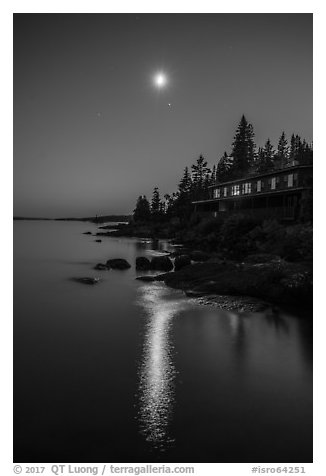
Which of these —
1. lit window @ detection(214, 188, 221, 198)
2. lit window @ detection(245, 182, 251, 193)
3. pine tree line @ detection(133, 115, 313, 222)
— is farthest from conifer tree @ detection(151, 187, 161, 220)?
lit window @ detection(245, 182, 251, 193)

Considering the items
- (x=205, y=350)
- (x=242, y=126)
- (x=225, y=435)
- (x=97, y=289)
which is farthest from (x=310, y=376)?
(x=242, y=126)

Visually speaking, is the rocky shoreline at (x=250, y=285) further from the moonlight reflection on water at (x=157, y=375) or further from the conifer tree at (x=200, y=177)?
the conifer tree at (x=200, y=177)

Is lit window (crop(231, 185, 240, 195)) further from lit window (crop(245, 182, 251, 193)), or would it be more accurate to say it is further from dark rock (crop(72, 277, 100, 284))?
dark rock (crop(72, 277, 100, 284))

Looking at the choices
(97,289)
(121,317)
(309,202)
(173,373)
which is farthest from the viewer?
(309,202)

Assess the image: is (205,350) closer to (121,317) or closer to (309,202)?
(121,317)

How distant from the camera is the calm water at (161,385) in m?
8.41

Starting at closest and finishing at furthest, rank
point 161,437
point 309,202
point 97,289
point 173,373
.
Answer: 1. point 161,437
2. point 173,373
3. point 97,289
4. point 309,202

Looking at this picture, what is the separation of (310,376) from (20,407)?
34.3 feet

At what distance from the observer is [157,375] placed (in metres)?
12.0

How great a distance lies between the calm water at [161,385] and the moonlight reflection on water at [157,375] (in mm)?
39

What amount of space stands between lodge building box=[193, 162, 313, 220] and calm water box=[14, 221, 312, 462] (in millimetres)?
21879

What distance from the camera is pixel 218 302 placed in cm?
2011

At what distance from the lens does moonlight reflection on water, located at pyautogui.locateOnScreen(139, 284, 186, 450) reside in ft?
29.4

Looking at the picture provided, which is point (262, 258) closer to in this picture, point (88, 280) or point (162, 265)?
point (162, 265)
